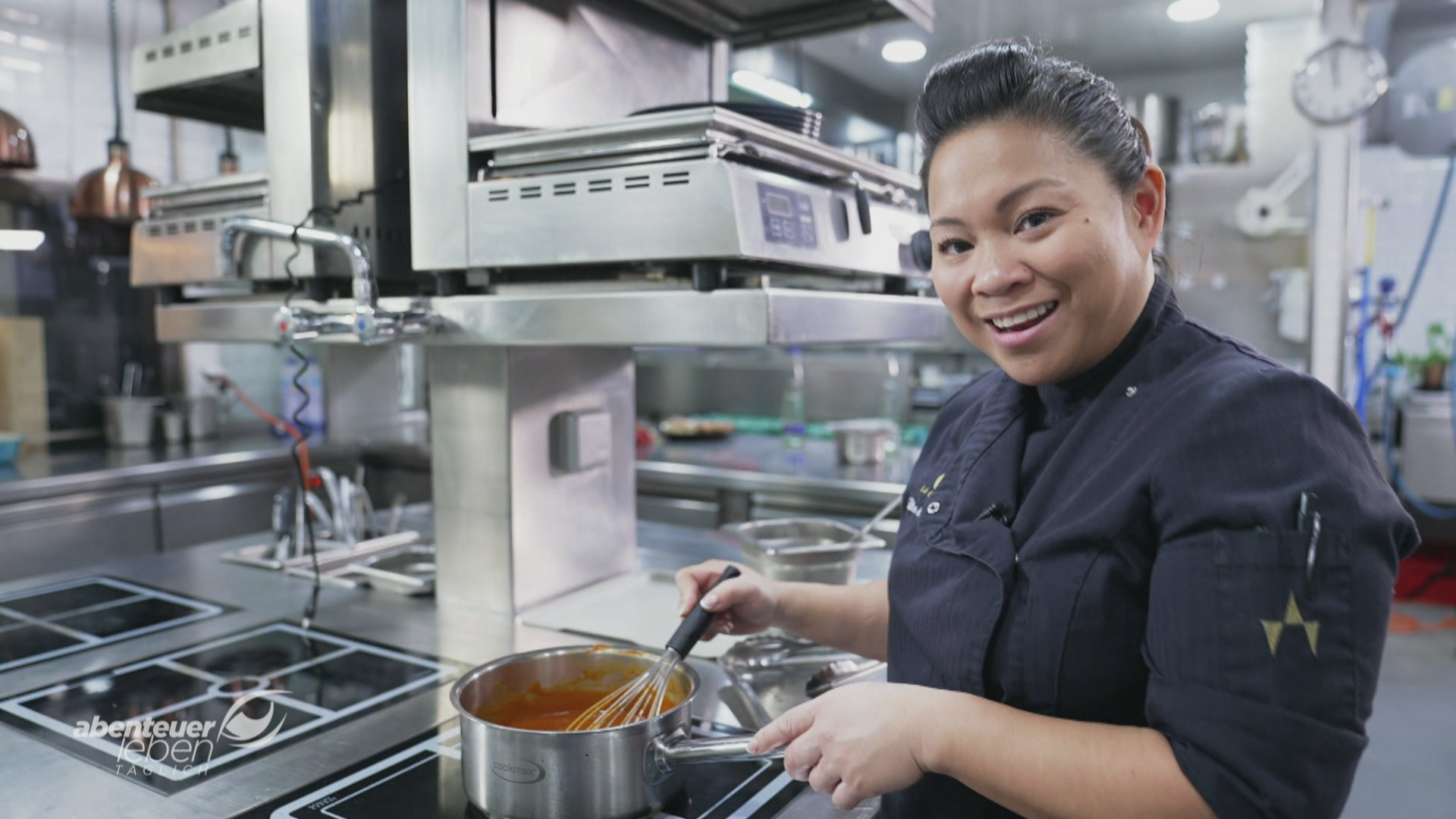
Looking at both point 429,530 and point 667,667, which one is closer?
point 667,667

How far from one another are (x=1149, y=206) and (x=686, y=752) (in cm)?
74

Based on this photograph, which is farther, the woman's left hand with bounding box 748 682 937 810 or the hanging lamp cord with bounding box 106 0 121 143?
the hanging lamp cord with bounding box 106 0 121 143

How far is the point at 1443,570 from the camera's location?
4.17 m

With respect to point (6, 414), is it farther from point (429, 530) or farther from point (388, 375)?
point (429, 530)

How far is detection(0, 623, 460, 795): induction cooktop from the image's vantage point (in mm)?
1192

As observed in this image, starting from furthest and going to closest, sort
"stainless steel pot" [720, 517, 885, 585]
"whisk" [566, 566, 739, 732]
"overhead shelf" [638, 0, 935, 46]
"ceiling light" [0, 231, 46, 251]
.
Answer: "ceiling light" [0, 231, 46, 251], "overhead shelf" [638, 0, 935, 46], "stainless steel pot" [720, 517, 885, 585], "whisk" [566, 566, 739, 732]

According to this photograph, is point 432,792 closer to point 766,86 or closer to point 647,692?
point 647,692

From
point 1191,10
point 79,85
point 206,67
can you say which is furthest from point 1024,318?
point 1191,10

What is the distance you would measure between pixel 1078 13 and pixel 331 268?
501cm

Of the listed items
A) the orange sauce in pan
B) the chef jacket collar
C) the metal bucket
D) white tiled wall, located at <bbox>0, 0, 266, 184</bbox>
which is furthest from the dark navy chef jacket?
the metal bucket

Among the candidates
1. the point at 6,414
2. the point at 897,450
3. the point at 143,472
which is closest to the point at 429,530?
the point at 143,472

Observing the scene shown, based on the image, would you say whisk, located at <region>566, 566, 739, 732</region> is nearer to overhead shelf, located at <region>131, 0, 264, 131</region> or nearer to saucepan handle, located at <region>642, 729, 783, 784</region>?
saucepan handle, located at <region>642, 729, 783, 784</region>

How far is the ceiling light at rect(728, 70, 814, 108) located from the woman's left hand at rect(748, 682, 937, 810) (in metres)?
3.51

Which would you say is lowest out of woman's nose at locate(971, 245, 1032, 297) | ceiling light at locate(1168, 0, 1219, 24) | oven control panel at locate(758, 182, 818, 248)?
woman's nose at locate(971, 245, 1032, 297)
